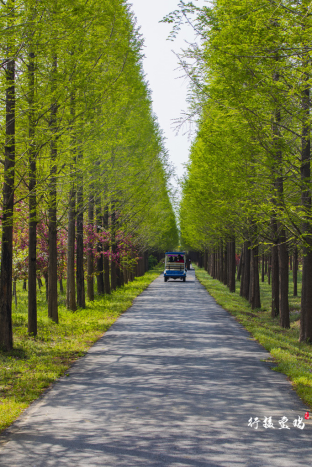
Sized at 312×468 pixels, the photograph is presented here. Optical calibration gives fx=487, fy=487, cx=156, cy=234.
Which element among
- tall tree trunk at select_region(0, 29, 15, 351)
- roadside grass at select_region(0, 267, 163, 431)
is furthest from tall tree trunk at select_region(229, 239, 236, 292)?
tall tree trunk at select_region(0, 29, 15, 351)

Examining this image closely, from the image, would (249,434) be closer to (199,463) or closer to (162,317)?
(199,463)

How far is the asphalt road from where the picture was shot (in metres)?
4.90

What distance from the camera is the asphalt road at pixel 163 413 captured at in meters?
4.90

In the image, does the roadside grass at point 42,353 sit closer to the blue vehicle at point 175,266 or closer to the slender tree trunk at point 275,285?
the slender tree trunk at point 275,285

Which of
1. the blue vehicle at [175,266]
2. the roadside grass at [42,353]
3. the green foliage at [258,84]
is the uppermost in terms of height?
the green foliage at [258,84]

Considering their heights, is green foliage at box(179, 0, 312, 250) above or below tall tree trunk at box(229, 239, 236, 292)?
above

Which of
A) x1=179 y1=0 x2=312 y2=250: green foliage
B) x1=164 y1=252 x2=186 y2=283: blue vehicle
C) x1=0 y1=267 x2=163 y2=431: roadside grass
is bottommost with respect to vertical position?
x1=0 y1=267 x2=163 y2=431: roadside grass

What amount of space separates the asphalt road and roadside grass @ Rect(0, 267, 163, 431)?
0.30m

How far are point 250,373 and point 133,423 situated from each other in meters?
3.35

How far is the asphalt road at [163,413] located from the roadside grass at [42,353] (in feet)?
0.98

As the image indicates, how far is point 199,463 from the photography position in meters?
4.69

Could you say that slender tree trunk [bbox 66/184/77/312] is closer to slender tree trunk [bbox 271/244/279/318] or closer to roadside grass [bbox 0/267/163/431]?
roadside grass [bbox 0/267/163/431]

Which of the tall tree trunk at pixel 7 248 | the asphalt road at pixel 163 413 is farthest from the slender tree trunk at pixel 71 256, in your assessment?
the asphalt road at pixel 163 413

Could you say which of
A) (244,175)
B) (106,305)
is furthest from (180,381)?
(106,305)
